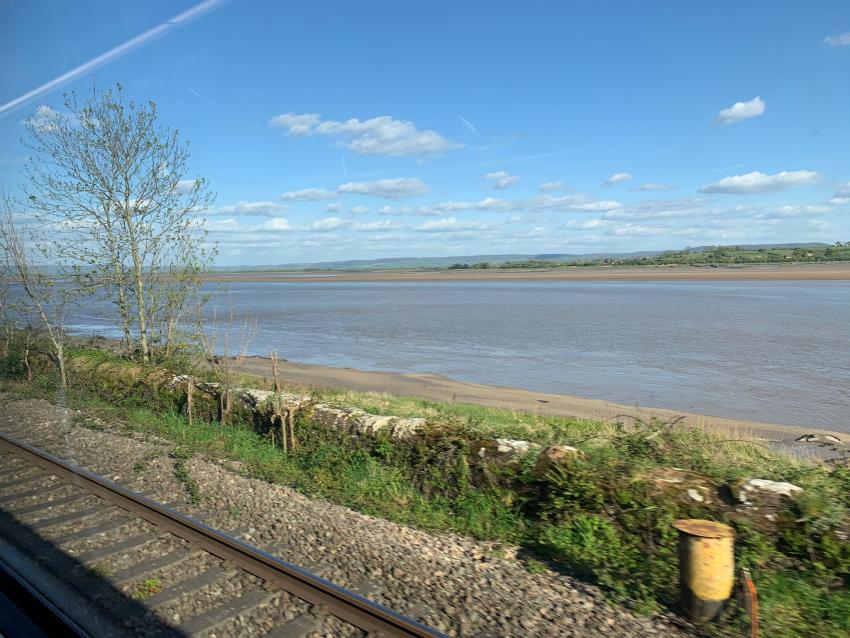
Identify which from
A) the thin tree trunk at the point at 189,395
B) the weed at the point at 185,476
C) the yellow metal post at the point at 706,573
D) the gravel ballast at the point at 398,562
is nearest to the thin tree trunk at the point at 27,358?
the thin tree trunk at the point at 189,395

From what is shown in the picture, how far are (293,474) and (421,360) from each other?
1737 centimetres

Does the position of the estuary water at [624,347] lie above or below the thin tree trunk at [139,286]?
below

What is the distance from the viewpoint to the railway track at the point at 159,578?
4797 millimetres

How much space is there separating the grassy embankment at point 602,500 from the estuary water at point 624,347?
31.0 ft

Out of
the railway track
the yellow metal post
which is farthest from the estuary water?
the yellow metal post

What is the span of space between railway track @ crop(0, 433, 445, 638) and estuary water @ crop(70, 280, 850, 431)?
38.1 feet

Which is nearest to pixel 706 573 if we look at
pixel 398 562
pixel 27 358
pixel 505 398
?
pixel 398 562

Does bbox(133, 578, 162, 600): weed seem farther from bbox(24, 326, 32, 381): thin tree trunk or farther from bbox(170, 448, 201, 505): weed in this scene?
bbox(24, 326, 32, 381): thin tree trunk

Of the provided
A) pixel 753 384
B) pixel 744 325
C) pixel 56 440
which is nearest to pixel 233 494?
pixel 56 440

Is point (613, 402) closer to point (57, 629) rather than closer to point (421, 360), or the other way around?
point (421, 360)

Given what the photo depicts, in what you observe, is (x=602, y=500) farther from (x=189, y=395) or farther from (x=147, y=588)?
(x=189, y=395)

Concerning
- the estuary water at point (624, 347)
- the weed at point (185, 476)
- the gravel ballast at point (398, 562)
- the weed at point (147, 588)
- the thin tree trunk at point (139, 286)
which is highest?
the thin tree trunk at point (139, 286)

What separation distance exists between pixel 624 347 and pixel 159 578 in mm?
25983

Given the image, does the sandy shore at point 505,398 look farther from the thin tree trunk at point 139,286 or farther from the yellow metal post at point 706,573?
the yellow metal post at point 706,573
